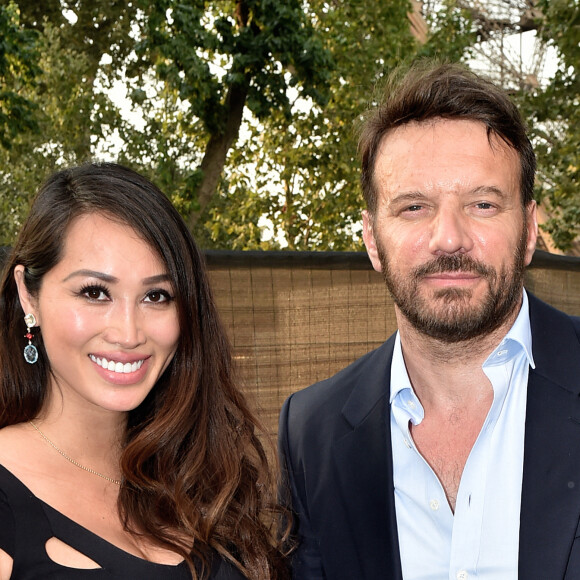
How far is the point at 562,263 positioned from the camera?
4.42 meters

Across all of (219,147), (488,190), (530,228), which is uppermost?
(219,147)

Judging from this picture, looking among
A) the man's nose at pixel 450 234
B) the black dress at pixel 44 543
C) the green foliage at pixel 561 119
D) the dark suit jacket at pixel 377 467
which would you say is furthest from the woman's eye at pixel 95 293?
the green foliage at pixel 561 119

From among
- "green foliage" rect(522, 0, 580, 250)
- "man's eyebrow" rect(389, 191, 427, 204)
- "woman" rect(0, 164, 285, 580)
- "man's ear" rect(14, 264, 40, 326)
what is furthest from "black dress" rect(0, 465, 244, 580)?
"green foliage" rect(522, 0, 580, 250)

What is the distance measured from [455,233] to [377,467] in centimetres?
75

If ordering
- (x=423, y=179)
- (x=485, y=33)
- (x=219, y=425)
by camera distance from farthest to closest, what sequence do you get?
1. (x=485, y=33)
2. (x=219, y=425)
3. (x=423, y=179)

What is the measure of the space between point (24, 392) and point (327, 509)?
994mm

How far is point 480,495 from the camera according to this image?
98.3 inches

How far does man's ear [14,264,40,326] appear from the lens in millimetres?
A: 2510

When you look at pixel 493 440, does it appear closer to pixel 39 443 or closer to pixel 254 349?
pixel 39 443

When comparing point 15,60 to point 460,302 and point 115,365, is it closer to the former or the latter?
point 115,365

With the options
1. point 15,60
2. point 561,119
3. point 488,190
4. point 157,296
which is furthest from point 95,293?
point 561,119

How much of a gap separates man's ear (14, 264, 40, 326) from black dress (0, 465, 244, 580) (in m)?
0.46

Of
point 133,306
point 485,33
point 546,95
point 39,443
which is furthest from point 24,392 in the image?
point 485,33

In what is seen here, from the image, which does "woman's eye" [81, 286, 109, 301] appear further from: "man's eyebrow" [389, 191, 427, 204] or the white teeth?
"man's eyebrow" [389, 191, 427, 204]
